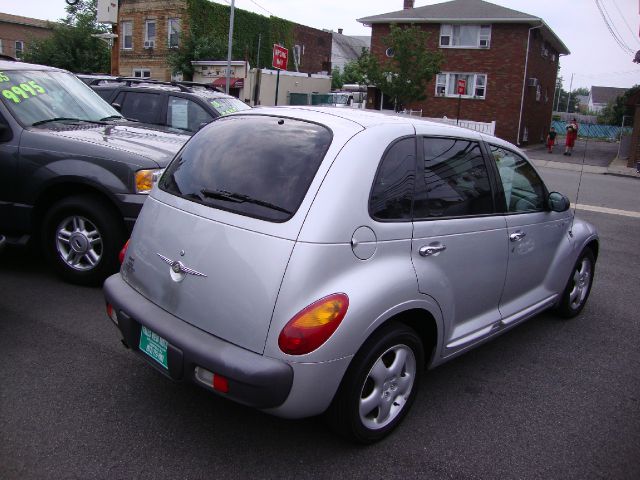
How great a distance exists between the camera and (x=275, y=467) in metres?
2.86

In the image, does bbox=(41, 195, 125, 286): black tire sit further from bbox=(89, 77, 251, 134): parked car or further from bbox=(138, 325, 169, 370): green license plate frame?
bbox=(89, 77, 251, 134): parked car

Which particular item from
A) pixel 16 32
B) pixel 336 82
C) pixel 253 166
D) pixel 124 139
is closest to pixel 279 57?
pixel 124 139

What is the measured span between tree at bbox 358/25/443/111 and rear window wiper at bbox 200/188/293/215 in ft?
95.6

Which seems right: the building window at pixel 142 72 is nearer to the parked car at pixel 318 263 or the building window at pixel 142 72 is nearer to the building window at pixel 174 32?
the building window at pixel 174 32

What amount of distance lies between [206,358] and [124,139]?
3.43 m

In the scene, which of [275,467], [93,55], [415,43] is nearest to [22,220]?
[275,467]

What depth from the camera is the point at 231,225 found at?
2859 mm

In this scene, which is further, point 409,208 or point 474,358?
point 474,358

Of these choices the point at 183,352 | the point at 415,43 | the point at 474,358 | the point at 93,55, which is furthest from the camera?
the point at 93,55

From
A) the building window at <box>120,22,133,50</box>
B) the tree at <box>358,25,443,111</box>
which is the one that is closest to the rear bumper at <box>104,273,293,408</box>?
the tree at <box>358,25,443,111</box>

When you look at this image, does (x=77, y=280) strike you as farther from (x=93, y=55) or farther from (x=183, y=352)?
(x=93, y=55)

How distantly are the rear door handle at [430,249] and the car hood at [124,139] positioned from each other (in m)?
2.80

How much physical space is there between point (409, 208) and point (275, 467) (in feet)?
4.91

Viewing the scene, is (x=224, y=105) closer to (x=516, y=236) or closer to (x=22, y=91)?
(x=22, y=91)
